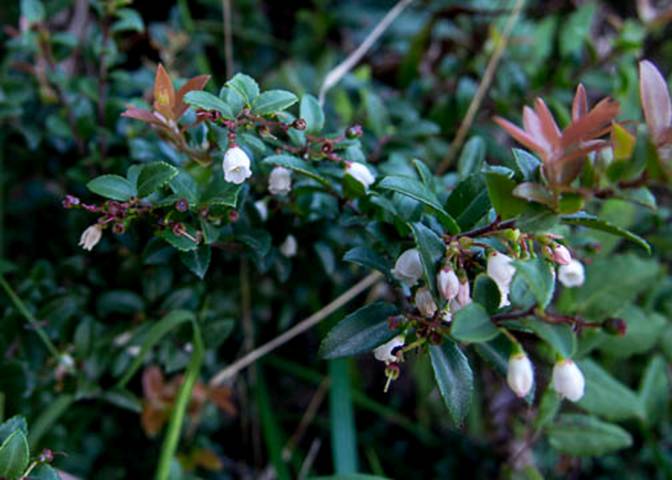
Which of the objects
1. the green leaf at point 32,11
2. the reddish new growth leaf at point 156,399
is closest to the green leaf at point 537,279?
the reddish new growth leaf at point 156,399

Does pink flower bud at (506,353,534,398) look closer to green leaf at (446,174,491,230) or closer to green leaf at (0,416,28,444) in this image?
green leaf at (446,174,491,230)

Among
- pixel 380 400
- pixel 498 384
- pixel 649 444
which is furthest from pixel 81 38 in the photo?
pixel 649 444

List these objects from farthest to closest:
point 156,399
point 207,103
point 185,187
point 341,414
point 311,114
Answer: point 341,414 < point 156,399 < point 311,114 < point 185,187 < point 207,103

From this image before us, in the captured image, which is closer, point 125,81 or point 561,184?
point 561,184

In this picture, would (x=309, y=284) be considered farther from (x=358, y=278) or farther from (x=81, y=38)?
(x=81, y=38)

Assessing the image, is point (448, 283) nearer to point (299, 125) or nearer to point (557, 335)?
point (557, 335)

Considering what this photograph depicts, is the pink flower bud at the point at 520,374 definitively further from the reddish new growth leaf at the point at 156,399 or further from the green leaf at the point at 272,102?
the reddish new growth leaf at the point at 156,399

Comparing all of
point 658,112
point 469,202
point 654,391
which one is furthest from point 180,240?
point 654,391
